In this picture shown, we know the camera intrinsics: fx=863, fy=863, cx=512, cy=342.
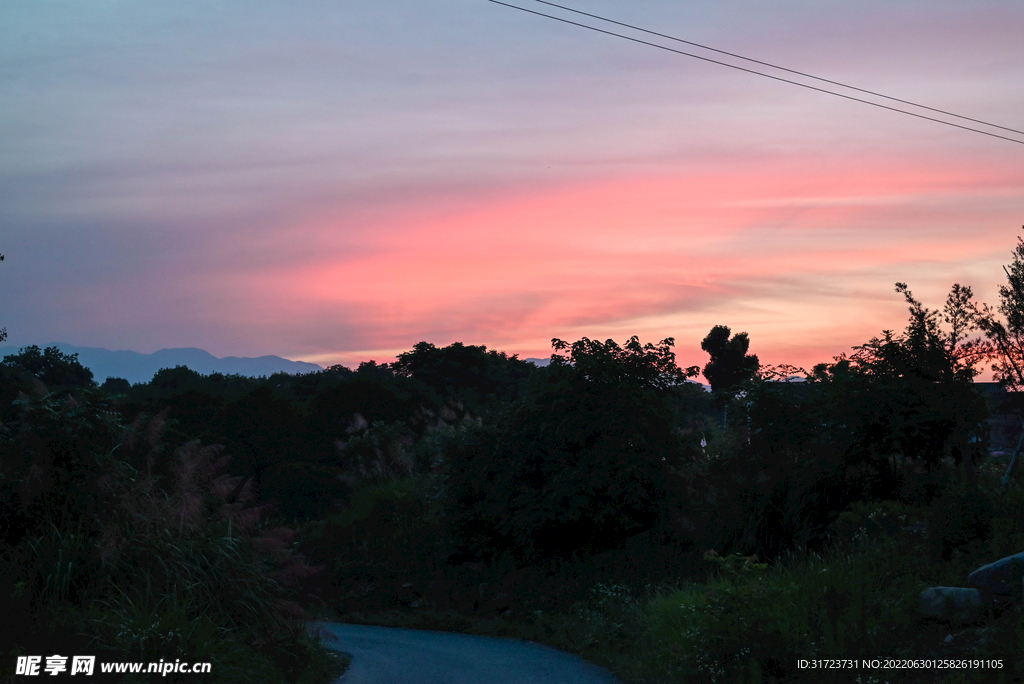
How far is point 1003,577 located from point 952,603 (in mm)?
632

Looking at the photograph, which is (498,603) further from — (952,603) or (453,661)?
(952,603)

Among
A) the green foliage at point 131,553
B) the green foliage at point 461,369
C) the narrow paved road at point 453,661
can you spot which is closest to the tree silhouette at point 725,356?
the green foliage at point 461,369

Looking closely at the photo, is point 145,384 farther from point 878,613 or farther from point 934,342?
point 878,613

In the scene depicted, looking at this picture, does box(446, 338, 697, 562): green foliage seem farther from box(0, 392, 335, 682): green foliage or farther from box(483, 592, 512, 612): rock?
box(0, 392, 335, 682): green foliage

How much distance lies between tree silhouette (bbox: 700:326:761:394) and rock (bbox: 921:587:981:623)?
1205 inches

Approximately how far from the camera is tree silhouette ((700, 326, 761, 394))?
1624 inches

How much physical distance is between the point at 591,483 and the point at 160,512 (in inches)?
411

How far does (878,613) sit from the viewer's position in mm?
10523

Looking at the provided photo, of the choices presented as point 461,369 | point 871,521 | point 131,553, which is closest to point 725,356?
point 461,369

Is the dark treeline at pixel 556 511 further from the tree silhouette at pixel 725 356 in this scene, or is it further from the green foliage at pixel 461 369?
the green foliage at pixel 461 369

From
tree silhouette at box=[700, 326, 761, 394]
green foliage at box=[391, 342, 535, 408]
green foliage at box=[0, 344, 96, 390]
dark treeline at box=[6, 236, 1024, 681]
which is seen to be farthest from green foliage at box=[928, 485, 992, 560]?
green foliage at box=[0, 344, 96, 390]

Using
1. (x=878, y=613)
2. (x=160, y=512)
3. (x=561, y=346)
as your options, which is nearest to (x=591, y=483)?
(x=561, y=346)

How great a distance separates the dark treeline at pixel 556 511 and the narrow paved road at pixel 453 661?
683 mm

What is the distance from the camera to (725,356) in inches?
1644
